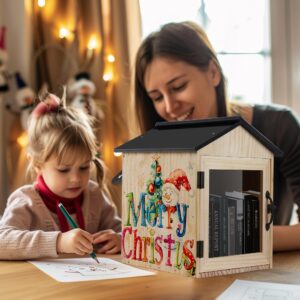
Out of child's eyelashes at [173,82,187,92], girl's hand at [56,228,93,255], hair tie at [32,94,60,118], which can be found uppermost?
child's eyelashes at [173,82,187,92]

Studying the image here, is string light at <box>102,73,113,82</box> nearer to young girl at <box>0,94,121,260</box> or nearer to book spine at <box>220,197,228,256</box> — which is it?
young girl at <box>0,94,121,260</box>

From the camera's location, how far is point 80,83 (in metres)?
2.42

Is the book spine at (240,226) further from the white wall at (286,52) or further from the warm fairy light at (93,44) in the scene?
the white wall at (286,52)

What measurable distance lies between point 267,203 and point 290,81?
72.2 inches

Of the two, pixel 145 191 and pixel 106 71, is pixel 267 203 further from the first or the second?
pixel 106 71

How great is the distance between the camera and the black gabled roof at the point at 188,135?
3.22 feet

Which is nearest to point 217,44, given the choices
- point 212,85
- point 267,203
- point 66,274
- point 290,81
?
point 290,81

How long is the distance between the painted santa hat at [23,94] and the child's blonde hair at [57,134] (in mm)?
750

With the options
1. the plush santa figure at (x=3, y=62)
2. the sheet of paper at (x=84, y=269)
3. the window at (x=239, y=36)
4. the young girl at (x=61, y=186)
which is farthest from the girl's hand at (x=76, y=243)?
the window at (x=239, y=36)

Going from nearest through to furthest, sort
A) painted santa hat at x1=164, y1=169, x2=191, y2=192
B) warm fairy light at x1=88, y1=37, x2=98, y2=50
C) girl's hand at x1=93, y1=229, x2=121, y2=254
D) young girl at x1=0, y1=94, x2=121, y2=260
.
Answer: painted santa hat at x1=164, y1=169, x2=191, y2=192 → girl's hand at x1=93, y1=229, x2=121, y2=254 → young girl at x1=0, y1=94, x2=121, y2=260 → warm fairy light at x1=88, y1=37, x2=98, y2=50

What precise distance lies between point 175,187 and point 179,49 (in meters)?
0.84

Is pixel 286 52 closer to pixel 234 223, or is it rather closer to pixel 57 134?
pixel 57 134

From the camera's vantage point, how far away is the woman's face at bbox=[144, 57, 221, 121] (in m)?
1.72

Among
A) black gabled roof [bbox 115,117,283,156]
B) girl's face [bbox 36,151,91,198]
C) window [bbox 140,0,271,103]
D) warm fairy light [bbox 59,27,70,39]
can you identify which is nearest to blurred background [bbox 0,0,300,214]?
warm fairy light [bbox 59,27,70,39]
